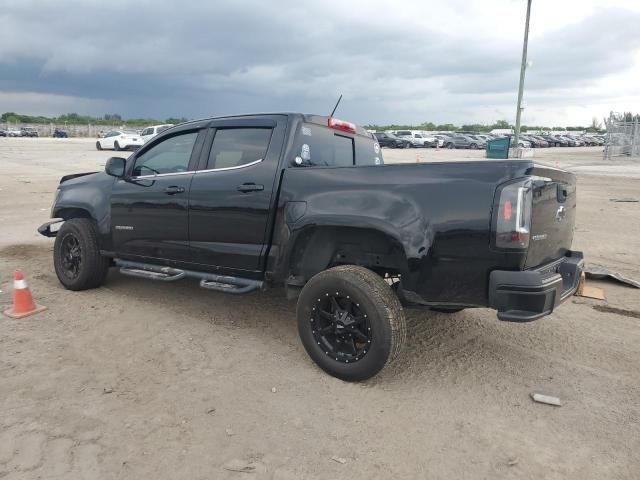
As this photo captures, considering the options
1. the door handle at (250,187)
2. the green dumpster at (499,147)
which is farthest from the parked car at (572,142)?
the door handle at (250,187)

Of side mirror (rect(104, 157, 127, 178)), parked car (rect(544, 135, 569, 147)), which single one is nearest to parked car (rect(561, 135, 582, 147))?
parked car (rect(544, 135, 569, 147))

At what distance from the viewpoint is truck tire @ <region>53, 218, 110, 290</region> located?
531 centimetres

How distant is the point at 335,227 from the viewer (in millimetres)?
3729


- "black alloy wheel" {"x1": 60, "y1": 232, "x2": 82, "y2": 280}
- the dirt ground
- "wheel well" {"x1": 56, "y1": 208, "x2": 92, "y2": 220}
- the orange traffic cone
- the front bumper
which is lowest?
the dirt ground

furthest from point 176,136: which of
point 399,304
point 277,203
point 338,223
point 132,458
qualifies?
point 132,458

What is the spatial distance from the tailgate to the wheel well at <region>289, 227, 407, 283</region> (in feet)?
2.78

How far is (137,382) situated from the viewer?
355 cm

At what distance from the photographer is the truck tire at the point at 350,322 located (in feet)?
11.1

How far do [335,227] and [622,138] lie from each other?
34.6 meters

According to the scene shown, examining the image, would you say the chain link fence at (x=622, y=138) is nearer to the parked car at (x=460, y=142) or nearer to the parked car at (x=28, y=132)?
the parked car at (x=460, y=142)

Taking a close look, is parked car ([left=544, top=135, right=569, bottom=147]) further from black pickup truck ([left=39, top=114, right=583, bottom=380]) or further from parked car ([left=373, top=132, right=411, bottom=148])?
black pickup truck ([left=39, top=114, right=583, bottom=380])

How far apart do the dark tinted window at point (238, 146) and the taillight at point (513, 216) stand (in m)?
1.97

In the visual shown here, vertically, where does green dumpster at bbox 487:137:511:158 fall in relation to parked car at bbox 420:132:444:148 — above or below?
below

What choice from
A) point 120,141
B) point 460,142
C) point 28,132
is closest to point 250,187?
point 120,141
